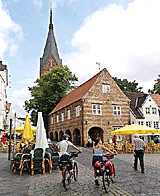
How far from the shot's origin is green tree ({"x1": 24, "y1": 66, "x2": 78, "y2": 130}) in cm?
3969

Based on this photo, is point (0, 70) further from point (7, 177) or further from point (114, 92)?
point (7, 177)

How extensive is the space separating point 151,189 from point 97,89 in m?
20.5

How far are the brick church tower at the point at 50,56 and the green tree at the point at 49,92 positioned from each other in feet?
79.8

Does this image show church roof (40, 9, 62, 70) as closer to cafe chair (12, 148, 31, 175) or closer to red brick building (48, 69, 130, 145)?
red brick building (48, 69, 130, 145)

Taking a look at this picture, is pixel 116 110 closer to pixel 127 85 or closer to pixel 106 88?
pixel 106 88

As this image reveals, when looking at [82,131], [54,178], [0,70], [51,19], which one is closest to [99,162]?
[54,178]

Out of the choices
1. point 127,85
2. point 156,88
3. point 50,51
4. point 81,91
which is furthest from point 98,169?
point 50,51

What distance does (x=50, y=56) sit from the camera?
65.9 meters

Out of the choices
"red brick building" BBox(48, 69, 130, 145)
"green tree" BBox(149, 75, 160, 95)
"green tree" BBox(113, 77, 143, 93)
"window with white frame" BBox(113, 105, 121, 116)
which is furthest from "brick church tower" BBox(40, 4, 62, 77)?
"window with white frame" BBox(113, 105, 121, 116)

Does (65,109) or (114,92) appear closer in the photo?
(114,92)

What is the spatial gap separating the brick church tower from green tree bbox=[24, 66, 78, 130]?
957 inches

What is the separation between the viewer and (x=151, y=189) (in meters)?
6.48

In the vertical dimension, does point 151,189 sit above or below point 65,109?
below

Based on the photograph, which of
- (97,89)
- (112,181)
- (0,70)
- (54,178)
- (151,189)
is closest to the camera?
(151,189)
